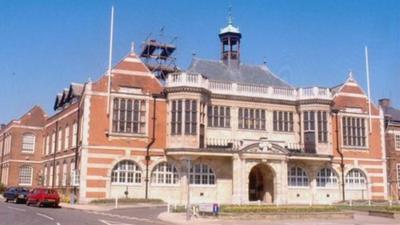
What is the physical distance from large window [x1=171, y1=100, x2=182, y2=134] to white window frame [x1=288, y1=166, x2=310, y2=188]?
12.3 meters

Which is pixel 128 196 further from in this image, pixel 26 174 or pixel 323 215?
pixel 26 174

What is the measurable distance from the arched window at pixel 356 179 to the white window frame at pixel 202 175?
14995mm

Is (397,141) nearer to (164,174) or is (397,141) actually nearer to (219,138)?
(219,138)

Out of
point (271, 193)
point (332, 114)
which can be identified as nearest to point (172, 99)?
point (271, 193)

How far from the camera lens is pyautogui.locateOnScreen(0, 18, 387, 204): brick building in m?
43.6

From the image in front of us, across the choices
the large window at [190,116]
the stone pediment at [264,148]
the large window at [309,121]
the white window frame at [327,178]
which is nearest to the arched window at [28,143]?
the large window at [190,116]

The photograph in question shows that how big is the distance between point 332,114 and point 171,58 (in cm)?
2414

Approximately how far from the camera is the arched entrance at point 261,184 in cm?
4670

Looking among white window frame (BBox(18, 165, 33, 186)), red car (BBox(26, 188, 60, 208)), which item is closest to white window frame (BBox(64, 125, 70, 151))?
red car (BBox(26, 188, 60, 208))

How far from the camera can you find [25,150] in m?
64.2

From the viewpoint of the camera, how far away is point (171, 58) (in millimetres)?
65500

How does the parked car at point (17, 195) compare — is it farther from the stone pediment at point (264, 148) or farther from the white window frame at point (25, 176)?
the stone pediment at point (264, 148)

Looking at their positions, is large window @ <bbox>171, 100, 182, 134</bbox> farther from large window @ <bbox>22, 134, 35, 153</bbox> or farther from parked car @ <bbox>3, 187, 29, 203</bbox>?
large window @ <bbox>22, 134, 35, 153</bbox>

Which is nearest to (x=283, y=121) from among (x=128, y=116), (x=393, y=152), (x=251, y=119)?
(x=251, y=119)
